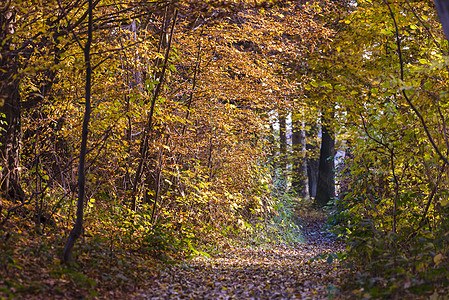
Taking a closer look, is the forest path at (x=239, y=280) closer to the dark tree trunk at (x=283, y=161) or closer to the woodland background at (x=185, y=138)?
the woodland background at (x=185, y=138)

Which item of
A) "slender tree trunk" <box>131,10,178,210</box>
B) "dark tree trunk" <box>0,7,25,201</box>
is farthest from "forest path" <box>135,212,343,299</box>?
"dark tree trunk" <box>0,7,25,201</box>

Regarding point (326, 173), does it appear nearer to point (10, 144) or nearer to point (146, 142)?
point (146, 142)

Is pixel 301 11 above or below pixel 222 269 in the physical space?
above

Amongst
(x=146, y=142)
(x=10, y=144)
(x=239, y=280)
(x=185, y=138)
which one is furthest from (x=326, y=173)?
(x=10, y=144)

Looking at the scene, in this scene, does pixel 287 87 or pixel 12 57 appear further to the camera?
pixel 287 87

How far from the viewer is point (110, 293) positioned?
4.73 metres

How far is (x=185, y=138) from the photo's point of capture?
332 inches

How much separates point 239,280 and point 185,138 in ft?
10.6

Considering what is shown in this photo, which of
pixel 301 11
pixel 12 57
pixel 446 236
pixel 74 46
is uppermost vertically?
pixel 301 11

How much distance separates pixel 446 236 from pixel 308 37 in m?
7.37

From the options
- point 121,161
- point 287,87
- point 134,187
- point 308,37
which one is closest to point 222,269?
point 134,187

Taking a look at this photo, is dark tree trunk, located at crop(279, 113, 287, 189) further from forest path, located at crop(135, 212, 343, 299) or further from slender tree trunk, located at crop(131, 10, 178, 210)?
forest path, located at crop(135, 212, 343, 299)

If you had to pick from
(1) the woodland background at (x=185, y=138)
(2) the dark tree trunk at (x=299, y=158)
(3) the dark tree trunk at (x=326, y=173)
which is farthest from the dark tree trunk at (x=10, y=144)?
(3) the dark tree trunk at (x=326, y=173)

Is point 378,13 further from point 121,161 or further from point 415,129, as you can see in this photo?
point 121,161
